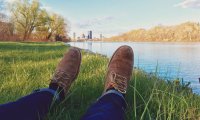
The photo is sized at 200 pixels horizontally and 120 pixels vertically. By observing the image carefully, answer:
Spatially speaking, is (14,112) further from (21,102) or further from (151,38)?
(151,38)

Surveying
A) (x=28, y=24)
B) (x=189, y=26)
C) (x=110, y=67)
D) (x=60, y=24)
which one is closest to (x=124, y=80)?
(x=110, y=67)

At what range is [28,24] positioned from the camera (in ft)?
179

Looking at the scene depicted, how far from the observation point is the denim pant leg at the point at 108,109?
59.5 inches

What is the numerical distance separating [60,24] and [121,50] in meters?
63.4

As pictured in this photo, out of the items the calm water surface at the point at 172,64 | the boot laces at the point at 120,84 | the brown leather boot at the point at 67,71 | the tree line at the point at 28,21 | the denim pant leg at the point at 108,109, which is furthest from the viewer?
the tree line at the point at 28,21

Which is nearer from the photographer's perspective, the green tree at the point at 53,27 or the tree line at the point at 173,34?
the green tree at the point at 53,27

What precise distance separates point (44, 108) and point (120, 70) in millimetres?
1029

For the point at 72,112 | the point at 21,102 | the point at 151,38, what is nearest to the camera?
the point at 21,102

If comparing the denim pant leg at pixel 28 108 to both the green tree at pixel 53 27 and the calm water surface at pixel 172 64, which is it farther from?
the green tree at pixel 53 27

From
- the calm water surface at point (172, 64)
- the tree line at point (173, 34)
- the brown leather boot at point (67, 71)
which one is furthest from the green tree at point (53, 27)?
the brown leather boot at point (67, 71)

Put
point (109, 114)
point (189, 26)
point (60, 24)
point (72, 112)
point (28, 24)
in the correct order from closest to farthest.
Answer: point (109, 114) → point (72, 112) → point (28, 24) → point (60, 24) → point (189, 26)

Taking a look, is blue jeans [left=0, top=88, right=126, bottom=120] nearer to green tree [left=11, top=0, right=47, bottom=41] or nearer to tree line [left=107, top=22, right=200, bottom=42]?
green tree [left=11, top=0, right=47, bottom=41]

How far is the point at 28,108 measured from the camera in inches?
65.7

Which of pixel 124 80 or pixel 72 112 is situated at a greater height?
pixel 124 80
